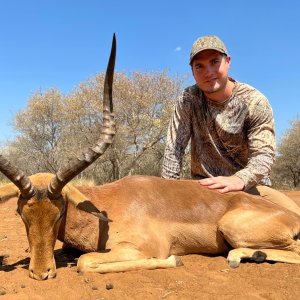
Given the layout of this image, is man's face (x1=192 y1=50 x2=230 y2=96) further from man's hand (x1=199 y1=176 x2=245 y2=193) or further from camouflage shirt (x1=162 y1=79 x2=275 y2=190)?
man's hand (x1=199 y1=176 x2=245 y2=193)

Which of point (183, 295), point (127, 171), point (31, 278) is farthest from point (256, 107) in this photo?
point (127, 171)

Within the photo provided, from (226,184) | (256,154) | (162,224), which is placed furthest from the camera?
(256,154)

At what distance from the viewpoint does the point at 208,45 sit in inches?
239

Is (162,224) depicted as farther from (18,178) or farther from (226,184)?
(18,178)

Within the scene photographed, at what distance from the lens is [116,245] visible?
5.02 meters

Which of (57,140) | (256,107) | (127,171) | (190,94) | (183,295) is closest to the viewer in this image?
(183,295)

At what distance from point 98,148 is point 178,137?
103 inches

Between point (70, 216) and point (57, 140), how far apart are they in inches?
1314

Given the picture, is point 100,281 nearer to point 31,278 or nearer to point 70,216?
point 31,278

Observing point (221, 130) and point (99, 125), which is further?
point (99, 125)

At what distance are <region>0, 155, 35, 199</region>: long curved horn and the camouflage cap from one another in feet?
10.4

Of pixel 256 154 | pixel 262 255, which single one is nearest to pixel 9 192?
pixel 262 255

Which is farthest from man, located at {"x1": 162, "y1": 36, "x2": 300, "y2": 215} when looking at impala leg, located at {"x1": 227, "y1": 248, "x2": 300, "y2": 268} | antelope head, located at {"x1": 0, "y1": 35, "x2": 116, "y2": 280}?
antelope head, located at {"x1": 0, "y1": 35, "x2": 116, "y2": 280}

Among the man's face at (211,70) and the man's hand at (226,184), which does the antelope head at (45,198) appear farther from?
the man's face at (211,70)
